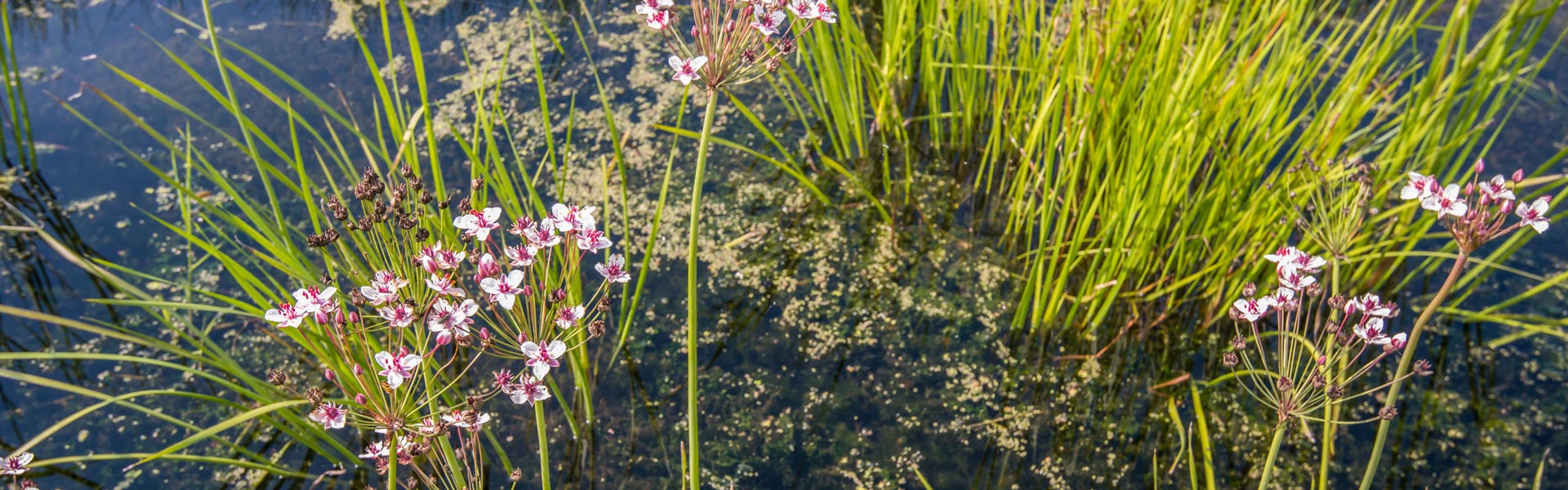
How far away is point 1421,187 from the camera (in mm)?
1144

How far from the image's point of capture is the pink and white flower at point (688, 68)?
1099 mm

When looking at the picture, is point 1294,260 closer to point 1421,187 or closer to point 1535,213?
point 1421,187

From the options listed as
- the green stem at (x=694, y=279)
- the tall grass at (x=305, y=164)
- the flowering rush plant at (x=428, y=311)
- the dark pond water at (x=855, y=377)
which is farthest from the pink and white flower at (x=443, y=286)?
the dark pond water at (x=855, y=377)

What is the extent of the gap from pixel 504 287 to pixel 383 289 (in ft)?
0.46

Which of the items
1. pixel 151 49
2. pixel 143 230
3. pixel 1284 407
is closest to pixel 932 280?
pixel 1284 407

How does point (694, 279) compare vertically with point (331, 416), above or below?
above

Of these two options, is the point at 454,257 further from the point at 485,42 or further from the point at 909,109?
the point at 485,42

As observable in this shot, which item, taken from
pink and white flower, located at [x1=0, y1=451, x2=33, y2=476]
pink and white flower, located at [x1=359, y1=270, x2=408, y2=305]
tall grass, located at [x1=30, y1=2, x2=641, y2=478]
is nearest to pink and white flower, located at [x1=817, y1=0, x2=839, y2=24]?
A: tall grass, located at [x1=30, y1=2, x2=641, y2=478]

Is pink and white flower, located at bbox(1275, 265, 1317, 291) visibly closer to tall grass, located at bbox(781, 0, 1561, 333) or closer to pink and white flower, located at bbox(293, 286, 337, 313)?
tall grass, located at bbox(781, 0, 1561, 333)

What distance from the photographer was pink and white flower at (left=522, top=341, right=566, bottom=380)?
3.51ft

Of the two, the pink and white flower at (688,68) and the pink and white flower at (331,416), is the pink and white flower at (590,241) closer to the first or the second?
the pink and white flower at (688,68)

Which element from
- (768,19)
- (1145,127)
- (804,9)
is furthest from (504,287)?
(1145,127)

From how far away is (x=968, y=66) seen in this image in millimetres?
2100

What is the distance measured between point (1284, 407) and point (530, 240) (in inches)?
38.2
